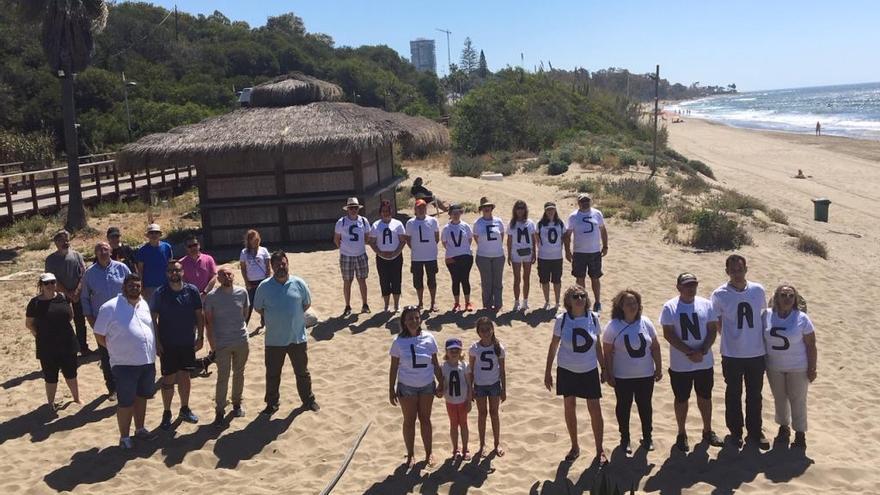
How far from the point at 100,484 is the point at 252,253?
2919mm

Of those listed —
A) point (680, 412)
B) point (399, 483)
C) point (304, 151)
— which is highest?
point (304, 151)

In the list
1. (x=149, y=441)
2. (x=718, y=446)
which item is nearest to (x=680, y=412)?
(x=718, y=446)

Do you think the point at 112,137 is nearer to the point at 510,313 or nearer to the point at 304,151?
the point at 304,151

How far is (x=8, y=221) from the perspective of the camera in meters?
15.5

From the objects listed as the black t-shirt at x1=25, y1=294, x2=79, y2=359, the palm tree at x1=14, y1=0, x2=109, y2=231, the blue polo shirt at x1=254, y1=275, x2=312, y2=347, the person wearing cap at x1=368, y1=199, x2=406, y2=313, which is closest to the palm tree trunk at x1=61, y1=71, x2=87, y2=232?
the palm tree at x1=14, y1=0, x2=109, y2=231

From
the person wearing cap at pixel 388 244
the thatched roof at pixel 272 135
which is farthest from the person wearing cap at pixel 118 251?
the thatched roof at pixel 272 135

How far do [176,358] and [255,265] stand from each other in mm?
1826

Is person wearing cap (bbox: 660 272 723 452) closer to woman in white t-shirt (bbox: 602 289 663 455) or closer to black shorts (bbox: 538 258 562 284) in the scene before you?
woman in white t-shirt (bbox: 602 289 663 455)

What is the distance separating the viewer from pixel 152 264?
7.18 meters

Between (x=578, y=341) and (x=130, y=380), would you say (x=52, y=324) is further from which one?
(x=578, y=341)

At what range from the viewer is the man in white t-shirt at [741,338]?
5.57 meters

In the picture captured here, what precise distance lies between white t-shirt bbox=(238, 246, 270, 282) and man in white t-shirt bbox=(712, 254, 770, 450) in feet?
15.2

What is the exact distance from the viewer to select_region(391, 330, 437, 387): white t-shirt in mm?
5434

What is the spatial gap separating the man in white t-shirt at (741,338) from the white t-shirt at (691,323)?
15 centimetres
